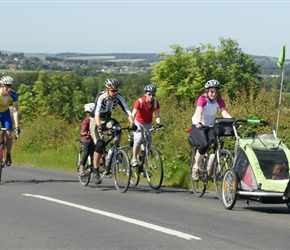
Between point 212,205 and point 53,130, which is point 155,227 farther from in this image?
point 53,130

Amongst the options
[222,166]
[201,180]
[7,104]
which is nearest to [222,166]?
[222,166]

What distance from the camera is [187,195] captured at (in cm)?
1359

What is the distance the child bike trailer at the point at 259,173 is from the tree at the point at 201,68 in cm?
10442

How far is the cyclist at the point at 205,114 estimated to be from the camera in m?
13.0

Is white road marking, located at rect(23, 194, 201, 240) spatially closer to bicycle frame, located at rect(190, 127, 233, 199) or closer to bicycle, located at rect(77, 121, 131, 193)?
bicycle, located at rect(77, 121, 131, 193)

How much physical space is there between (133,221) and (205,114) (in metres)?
3.45

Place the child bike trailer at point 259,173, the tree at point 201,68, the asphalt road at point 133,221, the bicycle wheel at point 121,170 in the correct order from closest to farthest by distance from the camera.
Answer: the asphalt road at point 133,221, the child bike trailer at point 259,173, the bicycle wheel at point 121,170, the tree at point 201,68

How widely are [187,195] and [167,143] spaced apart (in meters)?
6.17

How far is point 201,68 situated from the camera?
124 meters

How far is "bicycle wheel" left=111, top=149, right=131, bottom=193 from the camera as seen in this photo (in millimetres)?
14064

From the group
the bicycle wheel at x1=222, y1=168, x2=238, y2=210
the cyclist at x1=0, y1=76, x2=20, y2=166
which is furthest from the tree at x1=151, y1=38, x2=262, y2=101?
the bicycle wheel at x1=222, y1=168, x2=238, y2=210

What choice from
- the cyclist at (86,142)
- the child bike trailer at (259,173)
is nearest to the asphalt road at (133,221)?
the child bike trailer at (259,173)

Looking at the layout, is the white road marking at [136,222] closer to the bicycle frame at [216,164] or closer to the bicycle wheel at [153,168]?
the bicycle frame at [216,164]

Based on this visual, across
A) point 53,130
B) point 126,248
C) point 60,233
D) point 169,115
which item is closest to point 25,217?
point 60,233
